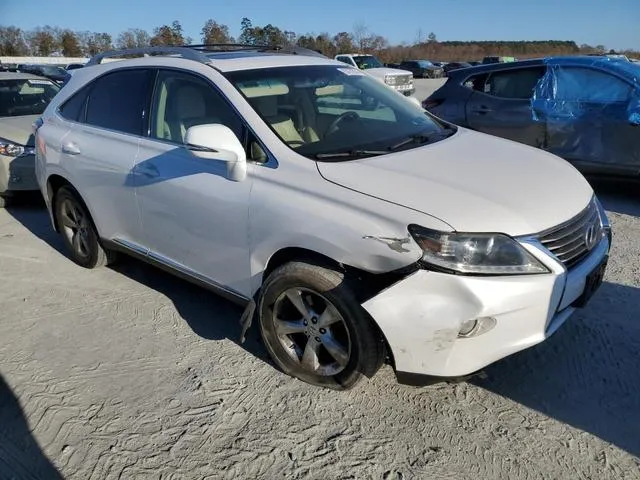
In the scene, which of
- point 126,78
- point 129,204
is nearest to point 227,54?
point 126,78

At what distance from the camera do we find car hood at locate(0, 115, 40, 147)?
659cm

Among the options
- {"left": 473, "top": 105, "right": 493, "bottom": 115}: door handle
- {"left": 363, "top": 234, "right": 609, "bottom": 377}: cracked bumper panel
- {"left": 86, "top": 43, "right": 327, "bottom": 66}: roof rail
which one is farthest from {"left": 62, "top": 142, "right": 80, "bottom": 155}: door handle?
{"left": 473, "top": 105, "right": 493, "bottom": 115}: door handle

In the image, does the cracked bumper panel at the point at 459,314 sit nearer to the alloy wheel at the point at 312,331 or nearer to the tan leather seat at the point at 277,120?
the alloy wheel at the point at 312,331

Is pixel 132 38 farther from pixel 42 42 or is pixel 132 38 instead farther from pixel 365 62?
pixel 365 62

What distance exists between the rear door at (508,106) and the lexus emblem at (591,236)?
3.84m

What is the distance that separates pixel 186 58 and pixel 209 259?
1361 millimetres

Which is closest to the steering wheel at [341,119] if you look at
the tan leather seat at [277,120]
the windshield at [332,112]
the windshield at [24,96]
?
the windshield at [332,112]

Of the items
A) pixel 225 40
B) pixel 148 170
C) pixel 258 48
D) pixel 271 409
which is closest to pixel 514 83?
pixel 258 48

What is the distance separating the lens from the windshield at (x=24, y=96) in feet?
25.1

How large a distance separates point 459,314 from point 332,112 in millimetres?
1660

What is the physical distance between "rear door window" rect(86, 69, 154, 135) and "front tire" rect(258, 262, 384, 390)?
1.64 meters

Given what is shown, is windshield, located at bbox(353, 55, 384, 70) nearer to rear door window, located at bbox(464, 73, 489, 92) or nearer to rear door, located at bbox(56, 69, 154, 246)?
rear door window, located at bbox(464, 73, 489, 92)

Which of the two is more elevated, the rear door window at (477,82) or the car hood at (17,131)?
the rear door window at (477,82)

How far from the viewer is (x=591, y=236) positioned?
2.92m
